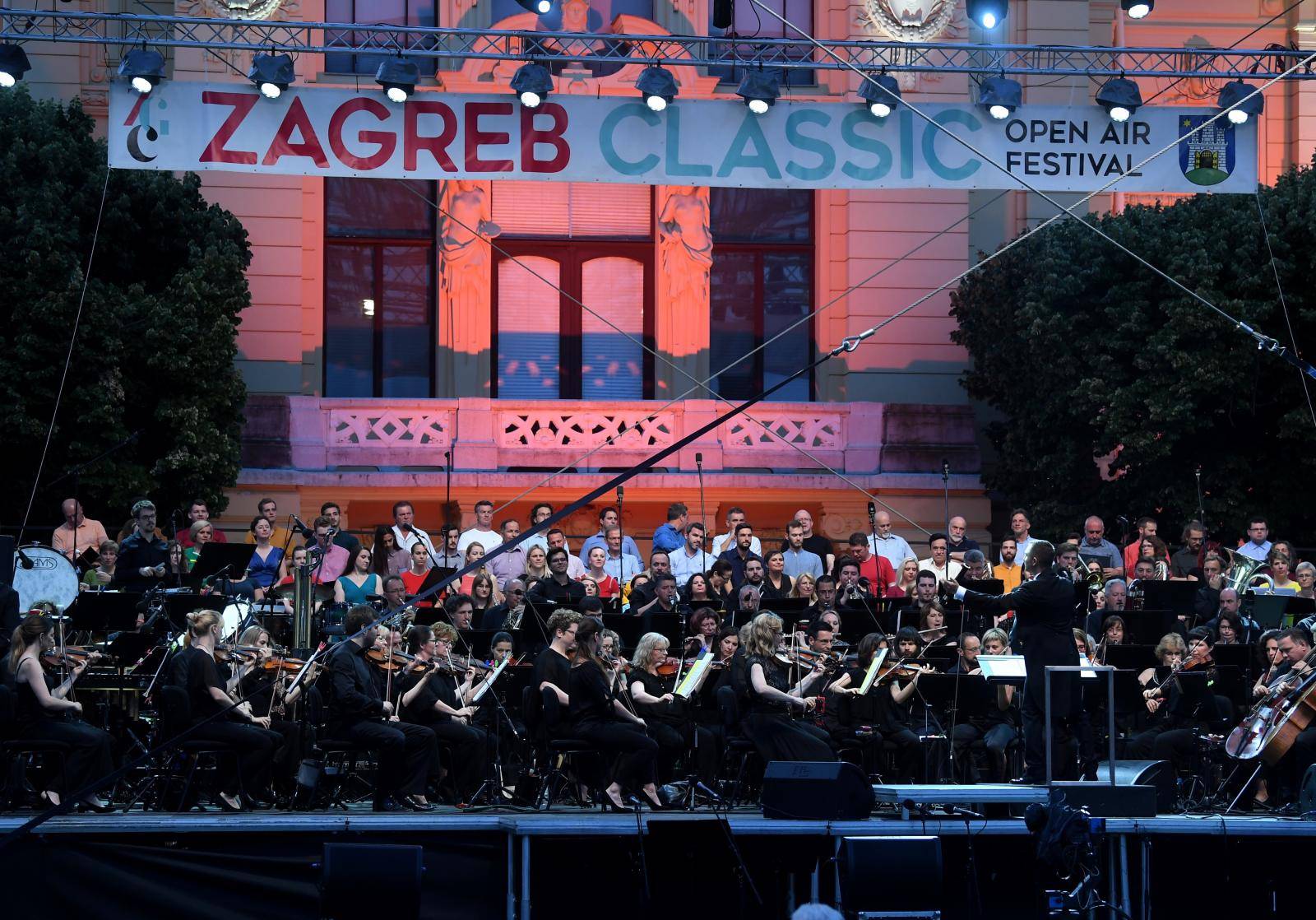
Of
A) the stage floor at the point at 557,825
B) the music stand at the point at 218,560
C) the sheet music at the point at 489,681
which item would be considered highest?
the music stand at the point at 218,560

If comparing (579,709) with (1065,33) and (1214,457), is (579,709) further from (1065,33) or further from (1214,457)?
(1065,33)

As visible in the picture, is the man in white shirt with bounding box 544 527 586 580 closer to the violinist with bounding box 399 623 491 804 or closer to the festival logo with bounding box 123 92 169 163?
the violinist with bounding box 399 623 491 804

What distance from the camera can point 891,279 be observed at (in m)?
25.1

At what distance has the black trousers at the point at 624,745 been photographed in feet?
47.2

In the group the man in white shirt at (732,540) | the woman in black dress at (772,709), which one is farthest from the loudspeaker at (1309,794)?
the man in white shirt at (732,540)

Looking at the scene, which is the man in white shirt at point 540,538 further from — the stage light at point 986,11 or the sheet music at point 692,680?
the stage light at point 986,11

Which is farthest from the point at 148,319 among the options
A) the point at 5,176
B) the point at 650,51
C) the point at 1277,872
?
the point at 1277,872

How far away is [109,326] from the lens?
21.1m

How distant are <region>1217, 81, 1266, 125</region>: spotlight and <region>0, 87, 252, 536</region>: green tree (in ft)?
37.1

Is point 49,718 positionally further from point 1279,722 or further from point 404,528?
point 1279,722

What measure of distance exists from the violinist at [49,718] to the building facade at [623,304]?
9874mm

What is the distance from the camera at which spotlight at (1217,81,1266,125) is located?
701 inches

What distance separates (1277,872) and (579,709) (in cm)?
524

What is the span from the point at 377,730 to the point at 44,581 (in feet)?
11.9
